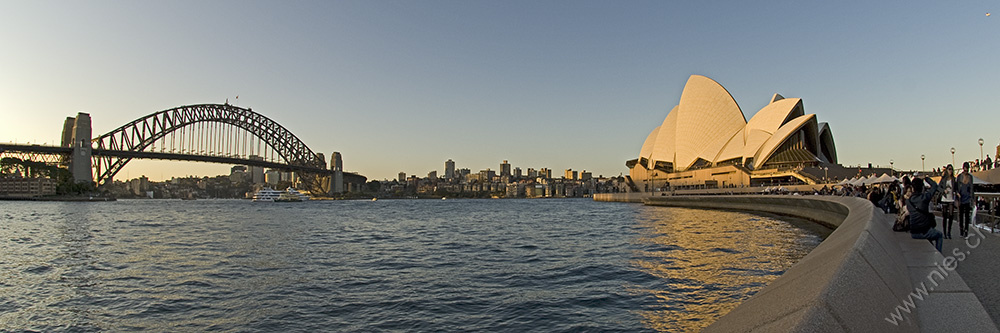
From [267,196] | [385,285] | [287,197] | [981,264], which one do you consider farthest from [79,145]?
[981,264]

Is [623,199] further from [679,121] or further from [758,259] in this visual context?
[758,259]

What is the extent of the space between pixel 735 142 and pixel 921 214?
6366cm

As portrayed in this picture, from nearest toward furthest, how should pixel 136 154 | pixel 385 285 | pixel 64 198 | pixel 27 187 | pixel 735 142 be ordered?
1. pixel 385 285
2. pixel 735 142
3. pixel 136 154
4. pixel 64 198
5. pixel 27 187

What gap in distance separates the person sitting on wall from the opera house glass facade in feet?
169

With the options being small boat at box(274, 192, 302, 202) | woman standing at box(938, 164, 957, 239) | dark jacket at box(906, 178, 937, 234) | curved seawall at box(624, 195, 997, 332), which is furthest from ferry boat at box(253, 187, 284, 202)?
curved seawall at box(624, 195, 997, 332)

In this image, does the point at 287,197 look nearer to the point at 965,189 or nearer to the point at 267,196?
the point at 267,196

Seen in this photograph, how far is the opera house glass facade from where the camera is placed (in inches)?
2272

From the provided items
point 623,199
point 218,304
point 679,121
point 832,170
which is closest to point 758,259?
point 218,304

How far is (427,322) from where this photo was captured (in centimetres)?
612

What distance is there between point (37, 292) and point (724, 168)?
6776 cm

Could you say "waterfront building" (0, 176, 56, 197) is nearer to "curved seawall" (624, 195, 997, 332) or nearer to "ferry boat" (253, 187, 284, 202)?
"ferry boat" (253, 187, 284, 202)

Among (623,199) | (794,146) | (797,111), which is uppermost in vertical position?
(797,111)

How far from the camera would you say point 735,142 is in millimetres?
64812

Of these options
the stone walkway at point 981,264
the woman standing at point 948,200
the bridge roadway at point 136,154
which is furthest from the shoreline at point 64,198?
the stone walkway at point 981,264
